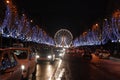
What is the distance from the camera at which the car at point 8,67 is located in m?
9.86

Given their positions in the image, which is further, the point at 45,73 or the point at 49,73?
the point at 49,73

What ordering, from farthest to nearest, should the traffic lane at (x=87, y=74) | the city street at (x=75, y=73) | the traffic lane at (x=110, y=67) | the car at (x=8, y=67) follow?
the traffic lane at (x=110, y=67)
the traffic lane at (x=87, y=74)
the city street at (x=75, y=73)
the car at (x=8, y=67)

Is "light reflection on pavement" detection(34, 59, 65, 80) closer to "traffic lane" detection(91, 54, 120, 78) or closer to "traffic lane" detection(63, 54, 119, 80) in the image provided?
"traffic lane" detection(63, 54, 119, 80)

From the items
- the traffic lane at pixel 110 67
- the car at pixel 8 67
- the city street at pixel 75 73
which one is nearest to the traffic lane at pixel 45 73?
the city street at pixel 75 73

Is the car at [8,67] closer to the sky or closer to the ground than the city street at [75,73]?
closer to the sky

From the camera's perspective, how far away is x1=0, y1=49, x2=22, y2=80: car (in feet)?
32.3

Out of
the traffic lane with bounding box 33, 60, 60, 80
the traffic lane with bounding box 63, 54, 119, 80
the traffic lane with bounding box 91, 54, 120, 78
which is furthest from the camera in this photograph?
the traffic lane with bounding box 91, 54, 120, 78

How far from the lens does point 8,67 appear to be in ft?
35.5

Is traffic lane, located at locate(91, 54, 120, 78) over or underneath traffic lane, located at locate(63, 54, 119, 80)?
over

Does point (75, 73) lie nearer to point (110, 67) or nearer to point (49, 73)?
point (49, 73)

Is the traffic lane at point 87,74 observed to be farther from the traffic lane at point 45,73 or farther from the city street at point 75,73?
the traffic lane at point 45,73

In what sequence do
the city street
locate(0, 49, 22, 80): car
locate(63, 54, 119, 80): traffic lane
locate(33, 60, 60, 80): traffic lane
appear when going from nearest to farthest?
locate(0, 49, 22, 80): car < locate(33, 60, 60, 80): traffic lane < the city street < locate(63, 54, 119, 80): traffic lane

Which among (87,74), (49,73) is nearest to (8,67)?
(49,73)

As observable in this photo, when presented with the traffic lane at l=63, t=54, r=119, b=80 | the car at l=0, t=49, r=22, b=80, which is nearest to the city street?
the traffic lane at l=63, t=54, r=119, b=80
